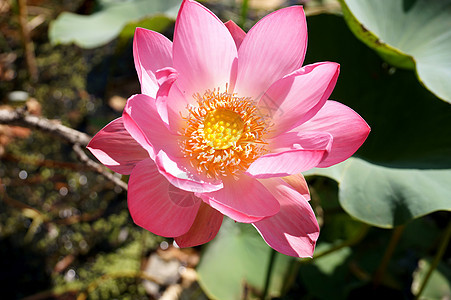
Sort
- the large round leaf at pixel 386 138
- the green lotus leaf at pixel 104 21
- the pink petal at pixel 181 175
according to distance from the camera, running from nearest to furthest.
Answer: the pink petal at pixel 181 175 < the large round leaf at pixel 386 138 < the green lotus leaf at pixel 104 21

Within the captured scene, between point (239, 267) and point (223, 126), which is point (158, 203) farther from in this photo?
point (239, 267)

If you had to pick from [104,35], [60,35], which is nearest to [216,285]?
[104,35]

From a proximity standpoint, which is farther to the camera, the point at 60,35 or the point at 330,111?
the point at 60,35

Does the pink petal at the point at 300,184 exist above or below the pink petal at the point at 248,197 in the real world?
above

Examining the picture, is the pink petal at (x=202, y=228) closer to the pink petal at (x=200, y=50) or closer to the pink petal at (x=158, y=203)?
the pink petal at (x=158, y=203)

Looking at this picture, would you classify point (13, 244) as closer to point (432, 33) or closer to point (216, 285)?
point (216, 285)

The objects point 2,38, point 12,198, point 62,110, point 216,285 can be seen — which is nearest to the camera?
point 216,285

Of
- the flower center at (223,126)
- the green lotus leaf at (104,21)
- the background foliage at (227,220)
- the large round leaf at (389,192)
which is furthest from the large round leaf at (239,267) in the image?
the green lotus leaf at (104,21)
